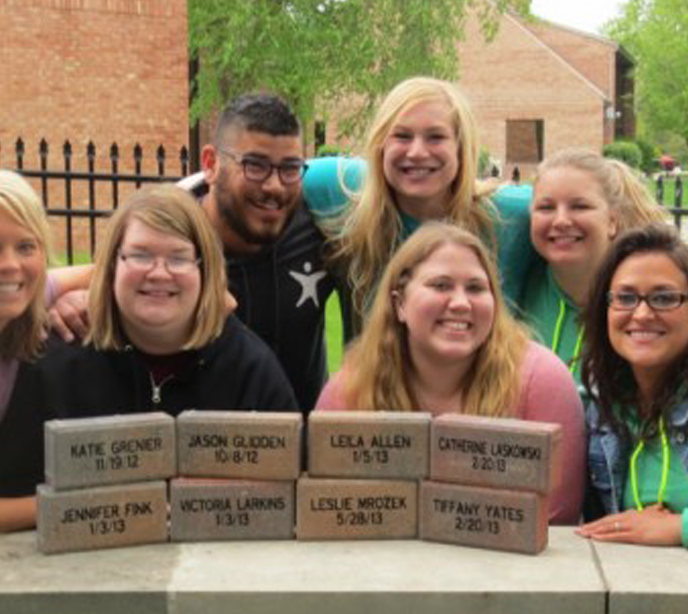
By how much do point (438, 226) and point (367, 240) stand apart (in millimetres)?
711

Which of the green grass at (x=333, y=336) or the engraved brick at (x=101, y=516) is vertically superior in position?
the engraved brick at (x=101, y=516)

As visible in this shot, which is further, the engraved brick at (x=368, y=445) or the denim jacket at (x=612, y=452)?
the denim jacket at (x=612, y=452)

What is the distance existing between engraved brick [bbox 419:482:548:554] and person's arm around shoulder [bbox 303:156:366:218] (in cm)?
181

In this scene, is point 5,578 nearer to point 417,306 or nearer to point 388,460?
point 388,460

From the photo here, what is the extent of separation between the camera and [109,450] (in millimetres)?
2832

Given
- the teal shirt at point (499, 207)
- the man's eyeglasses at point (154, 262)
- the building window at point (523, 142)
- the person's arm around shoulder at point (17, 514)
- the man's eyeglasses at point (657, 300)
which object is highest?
the building window at point (523, 142)

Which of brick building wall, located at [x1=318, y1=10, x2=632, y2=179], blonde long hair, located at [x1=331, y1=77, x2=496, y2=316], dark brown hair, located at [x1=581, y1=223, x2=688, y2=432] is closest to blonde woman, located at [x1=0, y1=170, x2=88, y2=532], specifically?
blonde long hair, located at [x1=331, y1=77, x2=496, y2=316]

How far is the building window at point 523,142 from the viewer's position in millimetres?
51625

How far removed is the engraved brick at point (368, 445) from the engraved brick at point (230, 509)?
4.8 inches

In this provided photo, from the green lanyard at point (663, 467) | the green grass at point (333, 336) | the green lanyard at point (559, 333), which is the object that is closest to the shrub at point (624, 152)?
the green grass at point (333, 336)

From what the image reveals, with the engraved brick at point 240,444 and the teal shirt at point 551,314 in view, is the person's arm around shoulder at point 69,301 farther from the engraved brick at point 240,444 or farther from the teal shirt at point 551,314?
the teal shirt at point 551,314

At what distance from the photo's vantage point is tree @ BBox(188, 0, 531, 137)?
19.8 metres

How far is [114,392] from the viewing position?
Answer: 10.8ft

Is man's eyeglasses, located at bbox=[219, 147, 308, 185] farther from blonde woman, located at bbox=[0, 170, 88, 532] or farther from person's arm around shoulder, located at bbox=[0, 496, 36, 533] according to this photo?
person's arm around shoulder, located at bbox=[0, 496, 36, 533]
